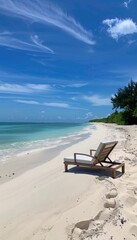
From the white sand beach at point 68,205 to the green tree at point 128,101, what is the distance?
5179 cm

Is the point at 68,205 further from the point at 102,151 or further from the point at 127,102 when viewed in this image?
the point at 127,102

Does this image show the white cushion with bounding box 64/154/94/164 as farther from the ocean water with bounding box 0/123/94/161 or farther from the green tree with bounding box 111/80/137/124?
the green tree with bounding box 111/80/137/124

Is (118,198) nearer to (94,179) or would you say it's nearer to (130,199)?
(130,199)

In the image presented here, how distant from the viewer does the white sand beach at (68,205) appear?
448 cm

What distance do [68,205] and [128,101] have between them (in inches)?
2207

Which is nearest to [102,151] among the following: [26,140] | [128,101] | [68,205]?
[68,205]

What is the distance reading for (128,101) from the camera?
59.8m

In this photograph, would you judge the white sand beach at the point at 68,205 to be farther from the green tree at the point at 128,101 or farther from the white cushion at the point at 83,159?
the green tree at the point at 128,101

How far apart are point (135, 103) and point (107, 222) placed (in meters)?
56.9

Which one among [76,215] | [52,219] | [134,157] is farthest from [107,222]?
[134,157]

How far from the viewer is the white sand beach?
4484mm

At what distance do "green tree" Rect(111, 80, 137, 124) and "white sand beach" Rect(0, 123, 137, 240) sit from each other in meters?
51.8

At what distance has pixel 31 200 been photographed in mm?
6273

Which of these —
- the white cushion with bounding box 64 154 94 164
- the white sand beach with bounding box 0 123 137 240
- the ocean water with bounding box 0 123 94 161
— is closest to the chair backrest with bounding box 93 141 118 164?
the white cushion with bounding box 64 154 94 164
